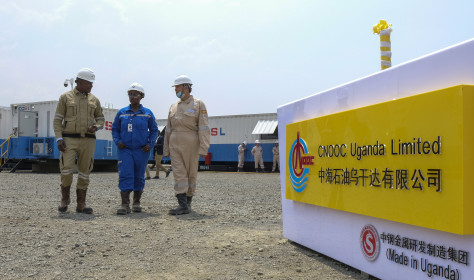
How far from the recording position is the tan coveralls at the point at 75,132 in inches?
240

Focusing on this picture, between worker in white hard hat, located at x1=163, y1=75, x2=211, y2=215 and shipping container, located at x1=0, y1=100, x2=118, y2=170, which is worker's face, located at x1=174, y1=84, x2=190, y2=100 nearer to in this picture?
worker in white hard hat, located at x1=163, y1=75, x2=211, y2=215

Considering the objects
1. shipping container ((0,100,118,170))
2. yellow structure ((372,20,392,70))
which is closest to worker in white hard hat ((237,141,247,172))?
shipping container ((0,100,118,170))

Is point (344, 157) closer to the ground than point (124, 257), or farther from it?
farther from it

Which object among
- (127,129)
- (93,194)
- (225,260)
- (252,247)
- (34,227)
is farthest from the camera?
(93,194)

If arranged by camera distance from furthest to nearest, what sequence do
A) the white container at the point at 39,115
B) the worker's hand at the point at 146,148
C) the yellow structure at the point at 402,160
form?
the white container at the point at 39,115
the worker's hand at the point at 146,148
the yellow structure at the point at 402,160

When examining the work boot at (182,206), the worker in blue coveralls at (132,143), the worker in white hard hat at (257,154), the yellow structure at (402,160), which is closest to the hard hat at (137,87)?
the worker in blue coveralls at (132,143)

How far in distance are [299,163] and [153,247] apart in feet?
5.30

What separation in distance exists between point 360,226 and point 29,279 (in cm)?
245

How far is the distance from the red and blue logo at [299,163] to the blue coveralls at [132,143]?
9.44 feet

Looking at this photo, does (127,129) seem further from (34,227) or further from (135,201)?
(34,227)

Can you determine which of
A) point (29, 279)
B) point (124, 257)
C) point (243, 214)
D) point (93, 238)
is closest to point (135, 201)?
point (243, 214)

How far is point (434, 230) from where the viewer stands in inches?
99.0

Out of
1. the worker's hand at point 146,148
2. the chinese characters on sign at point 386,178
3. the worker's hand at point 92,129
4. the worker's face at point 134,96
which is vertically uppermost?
the worker's face at point 134,96

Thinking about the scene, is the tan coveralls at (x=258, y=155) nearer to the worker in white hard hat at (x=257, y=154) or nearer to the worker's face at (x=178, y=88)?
the worker in white hard hat at (x=257, y=154)
